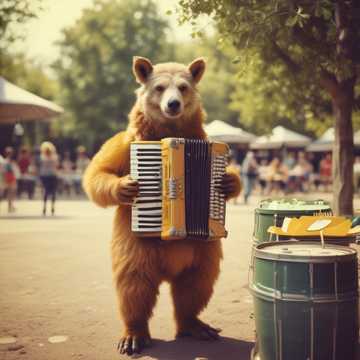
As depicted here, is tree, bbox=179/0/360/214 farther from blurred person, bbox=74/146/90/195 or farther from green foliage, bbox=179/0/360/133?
blurred person, bbox=74/146/90/195

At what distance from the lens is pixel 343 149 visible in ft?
26.1

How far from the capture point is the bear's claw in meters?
3.93

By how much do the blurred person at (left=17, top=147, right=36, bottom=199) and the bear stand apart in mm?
15534

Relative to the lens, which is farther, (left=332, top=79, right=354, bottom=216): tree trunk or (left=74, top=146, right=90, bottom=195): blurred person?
(left=74, top=146, right=90, bottom=195): blurred person

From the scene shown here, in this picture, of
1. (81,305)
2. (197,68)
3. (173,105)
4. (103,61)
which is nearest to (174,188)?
(173,105)

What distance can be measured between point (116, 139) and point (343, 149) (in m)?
4.88

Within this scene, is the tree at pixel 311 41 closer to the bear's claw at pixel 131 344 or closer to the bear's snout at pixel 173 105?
the bear's snout at pixel 173 105

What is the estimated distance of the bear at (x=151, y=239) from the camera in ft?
12.9

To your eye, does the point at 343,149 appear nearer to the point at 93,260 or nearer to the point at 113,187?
the point at 93,260

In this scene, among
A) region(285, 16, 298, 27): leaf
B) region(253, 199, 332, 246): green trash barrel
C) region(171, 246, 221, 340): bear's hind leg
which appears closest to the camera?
region(253, 199, 332, 246): green trash barrel

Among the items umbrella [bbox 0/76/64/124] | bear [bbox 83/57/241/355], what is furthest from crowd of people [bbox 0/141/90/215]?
bear [bbox 83/57/241/355]

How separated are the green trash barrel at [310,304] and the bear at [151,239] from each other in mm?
1171

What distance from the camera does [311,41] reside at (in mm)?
7156

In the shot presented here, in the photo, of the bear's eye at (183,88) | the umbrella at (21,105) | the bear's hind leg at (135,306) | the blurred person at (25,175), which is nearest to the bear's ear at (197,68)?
the bear's eye at (183,88)
